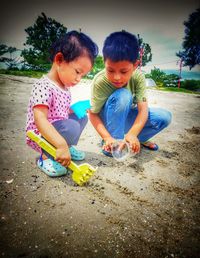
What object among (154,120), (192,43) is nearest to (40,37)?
(192,43)

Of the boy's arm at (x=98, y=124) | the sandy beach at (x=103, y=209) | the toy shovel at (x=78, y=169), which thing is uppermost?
the boy's arm at (x=98, y=124)

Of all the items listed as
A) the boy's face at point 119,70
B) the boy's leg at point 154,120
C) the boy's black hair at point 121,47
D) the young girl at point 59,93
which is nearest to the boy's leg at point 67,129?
the young girl at point 59,93

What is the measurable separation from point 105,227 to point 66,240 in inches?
9.4

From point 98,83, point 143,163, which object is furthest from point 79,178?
point 98,83

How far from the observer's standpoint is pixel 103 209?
1.34 metres

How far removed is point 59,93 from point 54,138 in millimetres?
481

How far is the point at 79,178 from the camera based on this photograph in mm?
1498

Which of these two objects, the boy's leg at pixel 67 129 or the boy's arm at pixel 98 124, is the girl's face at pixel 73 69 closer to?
the boy's leg at pixel 67 129

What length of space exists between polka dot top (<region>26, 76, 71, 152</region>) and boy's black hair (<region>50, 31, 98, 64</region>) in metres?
0.26

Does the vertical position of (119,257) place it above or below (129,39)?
below

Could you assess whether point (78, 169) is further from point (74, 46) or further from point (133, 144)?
point (74, 46)

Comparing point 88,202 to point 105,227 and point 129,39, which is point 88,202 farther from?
point 129,39

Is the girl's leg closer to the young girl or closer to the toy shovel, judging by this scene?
the young girl

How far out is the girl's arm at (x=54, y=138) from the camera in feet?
4.69
